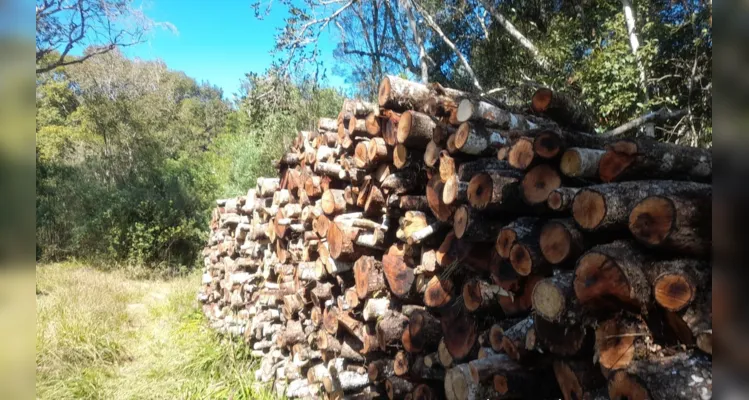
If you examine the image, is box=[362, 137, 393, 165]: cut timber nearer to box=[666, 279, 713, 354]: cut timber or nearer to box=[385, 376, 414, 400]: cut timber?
box=[385, 376, 414, 400]: cut timber

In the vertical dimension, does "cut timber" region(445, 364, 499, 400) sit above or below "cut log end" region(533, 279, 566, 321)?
below

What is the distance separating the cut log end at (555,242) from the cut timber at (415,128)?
1.00m

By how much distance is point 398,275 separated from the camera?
2588 millimetres

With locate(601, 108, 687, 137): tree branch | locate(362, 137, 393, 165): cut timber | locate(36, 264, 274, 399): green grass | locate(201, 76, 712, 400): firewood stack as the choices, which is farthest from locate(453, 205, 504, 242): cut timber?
locate(601, 108, 687, 137): tree branch

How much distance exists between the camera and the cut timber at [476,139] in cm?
219

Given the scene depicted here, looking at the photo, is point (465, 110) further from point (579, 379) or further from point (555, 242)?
point (579, 379)

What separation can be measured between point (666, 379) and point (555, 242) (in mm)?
560

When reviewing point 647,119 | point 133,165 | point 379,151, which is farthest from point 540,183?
point 133,165

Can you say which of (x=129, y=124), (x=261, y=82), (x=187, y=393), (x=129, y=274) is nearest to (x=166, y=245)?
(x=129, y=274)

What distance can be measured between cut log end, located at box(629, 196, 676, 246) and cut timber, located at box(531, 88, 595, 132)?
1246 millimetres

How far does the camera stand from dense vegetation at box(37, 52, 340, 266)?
10.1 m

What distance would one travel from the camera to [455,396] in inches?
75.1

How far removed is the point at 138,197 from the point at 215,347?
7660 millimetres
